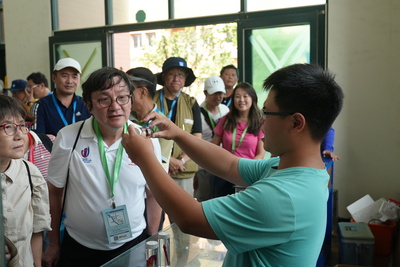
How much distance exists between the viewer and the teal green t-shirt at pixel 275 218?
919 mm

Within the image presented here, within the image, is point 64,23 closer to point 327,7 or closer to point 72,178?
point 327,7

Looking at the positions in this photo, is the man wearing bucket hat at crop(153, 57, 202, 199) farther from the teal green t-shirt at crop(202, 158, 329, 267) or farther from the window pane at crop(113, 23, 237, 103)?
the window pane at crop(113, 23, 237, 103)

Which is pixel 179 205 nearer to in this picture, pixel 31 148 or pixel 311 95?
pixel 311 95

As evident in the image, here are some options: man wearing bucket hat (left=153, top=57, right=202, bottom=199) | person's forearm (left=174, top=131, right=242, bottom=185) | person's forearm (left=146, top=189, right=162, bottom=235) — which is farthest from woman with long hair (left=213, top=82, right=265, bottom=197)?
person's forearm (left=174, top=131, right=242, bottom=185)

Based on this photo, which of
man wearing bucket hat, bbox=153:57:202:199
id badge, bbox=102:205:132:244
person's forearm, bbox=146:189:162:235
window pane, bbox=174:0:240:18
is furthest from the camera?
window pane, bbox=174:0:240:18

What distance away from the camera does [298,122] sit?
102 cm

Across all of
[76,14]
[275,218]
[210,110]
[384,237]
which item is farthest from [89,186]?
[76,14]

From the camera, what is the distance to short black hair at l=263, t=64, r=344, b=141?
1012 millimetres

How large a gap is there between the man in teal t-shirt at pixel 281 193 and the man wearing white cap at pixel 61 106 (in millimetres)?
2109

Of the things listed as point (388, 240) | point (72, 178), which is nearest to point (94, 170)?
point (72, 178)

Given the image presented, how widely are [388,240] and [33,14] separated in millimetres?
6224

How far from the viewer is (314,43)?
4711 millimetres

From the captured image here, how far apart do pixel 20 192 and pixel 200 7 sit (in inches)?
182

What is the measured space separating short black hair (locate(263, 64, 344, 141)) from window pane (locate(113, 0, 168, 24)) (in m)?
5.04
